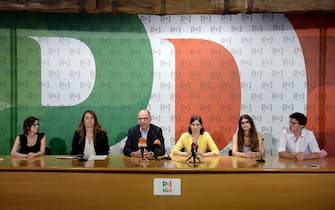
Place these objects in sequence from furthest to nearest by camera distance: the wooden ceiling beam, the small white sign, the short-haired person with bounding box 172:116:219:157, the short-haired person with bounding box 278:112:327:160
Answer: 1. the wooden ceiling beam
2. the short-haired person with bounding box 172:116:219:157
3. the short-haired person with bounding box 278:112:327:160
4. the small white sign

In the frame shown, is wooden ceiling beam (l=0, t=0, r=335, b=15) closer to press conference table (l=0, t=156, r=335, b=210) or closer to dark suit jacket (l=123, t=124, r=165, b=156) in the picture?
dark suit jacket (l=123, t=124, r=165, b=156)

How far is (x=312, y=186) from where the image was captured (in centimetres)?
315

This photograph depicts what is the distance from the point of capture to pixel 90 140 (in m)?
4.32

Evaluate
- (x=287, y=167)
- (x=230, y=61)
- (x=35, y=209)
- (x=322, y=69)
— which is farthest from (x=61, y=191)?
(x=322, y=69)

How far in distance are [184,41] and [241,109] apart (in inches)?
48.0

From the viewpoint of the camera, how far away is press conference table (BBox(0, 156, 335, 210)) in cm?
317

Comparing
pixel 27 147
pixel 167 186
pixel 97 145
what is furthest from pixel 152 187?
pixel 27 147

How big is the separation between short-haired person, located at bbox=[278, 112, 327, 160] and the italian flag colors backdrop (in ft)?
2.89

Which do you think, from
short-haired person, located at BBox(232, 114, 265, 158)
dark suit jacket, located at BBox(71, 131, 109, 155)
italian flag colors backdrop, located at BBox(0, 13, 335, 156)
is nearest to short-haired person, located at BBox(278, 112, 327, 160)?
short-haired person, located at BBox(232, 114, 265, 158)

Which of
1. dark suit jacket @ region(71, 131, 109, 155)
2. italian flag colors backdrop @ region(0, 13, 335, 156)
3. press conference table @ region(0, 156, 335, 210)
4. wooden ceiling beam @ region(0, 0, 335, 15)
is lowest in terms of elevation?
press conference table @ region(0, 156, 335, 210)

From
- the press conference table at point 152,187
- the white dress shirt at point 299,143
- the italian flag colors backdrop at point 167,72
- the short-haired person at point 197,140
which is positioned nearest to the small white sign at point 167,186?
the press conference table at point 152,187

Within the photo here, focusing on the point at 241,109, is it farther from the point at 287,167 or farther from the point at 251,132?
the point at 287,167

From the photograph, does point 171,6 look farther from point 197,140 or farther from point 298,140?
point 298,140

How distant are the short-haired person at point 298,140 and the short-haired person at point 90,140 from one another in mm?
2012
